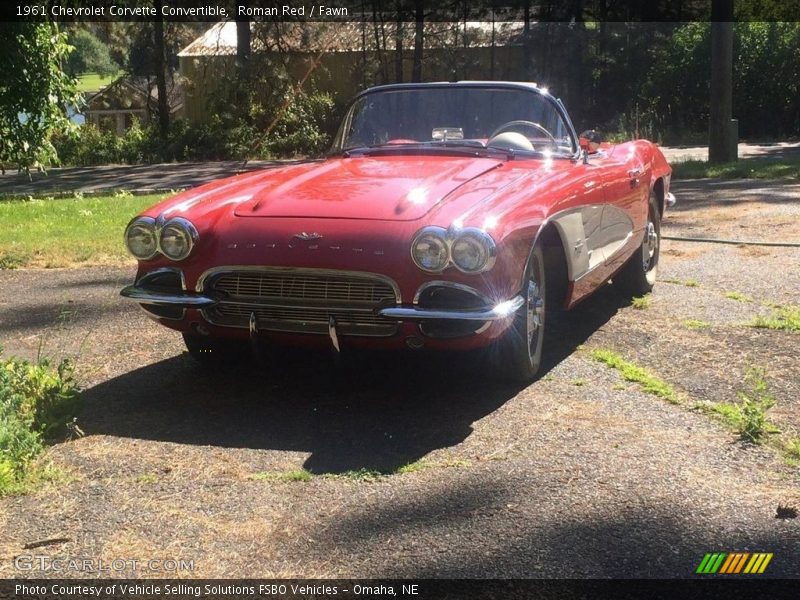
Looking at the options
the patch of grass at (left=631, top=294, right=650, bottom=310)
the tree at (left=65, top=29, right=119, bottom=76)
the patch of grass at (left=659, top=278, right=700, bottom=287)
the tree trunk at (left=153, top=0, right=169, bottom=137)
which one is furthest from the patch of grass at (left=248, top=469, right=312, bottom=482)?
the tree at (left=65, top=29, right=119, bottom=76)

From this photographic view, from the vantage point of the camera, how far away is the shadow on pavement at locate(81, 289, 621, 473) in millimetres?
3949

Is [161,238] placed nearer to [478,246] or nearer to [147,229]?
[147,229]

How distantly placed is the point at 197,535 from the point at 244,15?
88.7 ft

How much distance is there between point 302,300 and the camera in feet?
14.1

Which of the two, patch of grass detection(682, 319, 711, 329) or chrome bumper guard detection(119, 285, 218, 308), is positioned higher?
chrome bumper guard detection(119, 285, 218, 308)

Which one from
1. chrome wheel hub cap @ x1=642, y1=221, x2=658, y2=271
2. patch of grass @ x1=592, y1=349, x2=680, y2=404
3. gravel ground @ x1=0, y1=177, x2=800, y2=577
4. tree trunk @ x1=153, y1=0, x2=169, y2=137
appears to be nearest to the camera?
gravel ground @ x1=0, y1=177, x2=800, y2=577

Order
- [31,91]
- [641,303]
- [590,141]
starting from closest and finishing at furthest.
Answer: [590,141] → [641,303] → [31,91]

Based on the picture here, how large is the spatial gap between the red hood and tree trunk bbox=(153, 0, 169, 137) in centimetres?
2597

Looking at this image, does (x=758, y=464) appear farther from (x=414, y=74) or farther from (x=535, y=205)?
(x=414, y=74)

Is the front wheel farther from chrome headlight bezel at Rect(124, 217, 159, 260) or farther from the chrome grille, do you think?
chrome headlight bezel at Rect(124, 217, 159, 260)

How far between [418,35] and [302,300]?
93.0 feet

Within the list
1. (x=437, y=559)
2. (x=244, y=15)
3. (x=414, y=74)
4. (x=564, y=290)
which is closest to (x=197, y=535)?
(x=437, y=559)

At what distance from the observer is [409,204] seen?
174 inches

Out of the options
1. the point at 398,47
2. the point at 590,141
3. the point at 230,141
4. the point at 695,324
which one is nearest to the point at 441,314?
the point at 695,324
